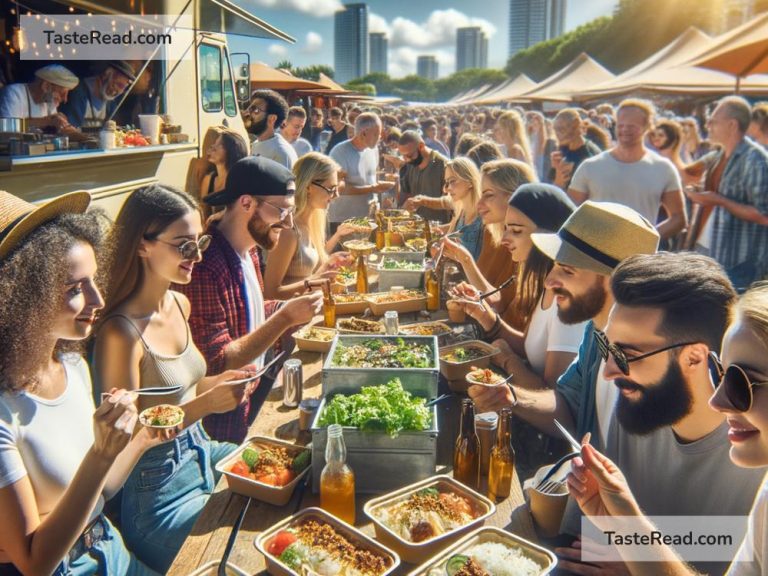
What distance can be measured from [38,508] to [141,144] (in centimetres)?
475

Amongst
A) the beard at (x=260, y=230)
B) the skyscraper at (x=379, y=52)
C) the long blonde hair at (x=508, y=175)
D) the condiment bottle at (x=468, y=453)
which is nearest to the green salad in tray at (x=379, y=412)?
the condiment bottle at (x=468, y=453)

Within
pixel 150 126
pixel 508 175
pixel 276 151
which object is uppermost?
pixel 150 126

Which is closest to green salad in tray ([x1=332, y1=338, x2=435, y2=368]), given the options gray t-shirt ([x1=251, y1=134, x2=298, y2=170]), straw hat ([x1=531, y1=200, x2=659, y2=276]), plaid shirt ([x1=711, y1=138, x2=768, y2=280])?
straw hat ([x1=531, y1=200, x2=659, y2=276])

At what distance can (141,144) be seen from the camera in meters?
6.06

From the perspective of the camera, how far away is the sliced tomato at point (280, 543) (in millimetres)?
1915

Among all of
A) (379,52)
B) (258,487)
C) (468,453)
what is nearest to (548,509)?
(468,453)

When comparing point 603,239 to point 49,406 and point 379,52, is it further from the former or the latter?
point 379,52

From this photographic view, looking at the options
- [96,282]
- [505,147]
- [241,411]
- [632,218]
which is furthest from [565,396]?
[505,147]

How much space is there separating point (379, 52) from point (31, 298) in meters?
196

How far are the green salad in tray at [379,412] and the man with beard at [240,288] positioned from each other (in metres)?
1.09

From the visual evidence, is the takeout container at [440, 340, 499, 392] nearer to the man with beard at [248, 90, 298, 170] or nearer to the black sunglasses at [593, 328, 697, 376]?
the black sunglasses at [593, 328, 697, 376]

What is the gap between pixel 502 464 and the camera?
91.1 inches

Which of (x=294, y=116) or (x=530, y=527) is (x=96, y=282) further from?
(x=294, y=116)

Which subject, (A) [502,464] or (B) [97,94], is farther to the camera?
(B) [97,94]
